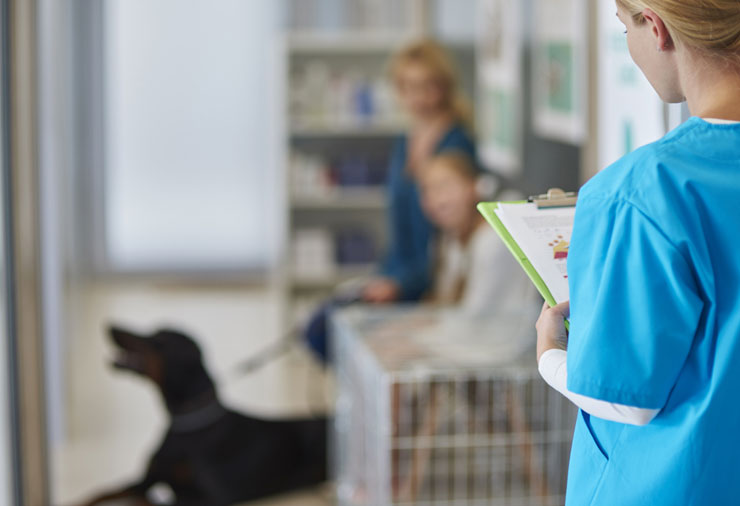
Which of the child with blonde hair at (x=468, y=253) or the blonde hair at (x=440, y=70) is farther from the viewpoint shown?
the blonde hair at (x=440, y=70)

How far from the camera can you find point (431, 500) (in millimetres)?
2643

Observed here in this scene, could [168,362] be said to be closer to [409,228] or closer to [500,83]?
[409,228]

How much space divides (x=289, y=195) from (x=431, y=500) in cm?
275

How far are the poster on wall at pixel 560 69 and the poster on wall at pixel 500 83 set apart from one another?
26 centimetres

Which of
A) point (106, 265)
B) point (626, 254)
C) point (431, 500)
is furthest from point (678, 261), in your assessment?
point (106, 265)

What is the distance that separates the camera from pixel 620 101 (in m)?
2.00

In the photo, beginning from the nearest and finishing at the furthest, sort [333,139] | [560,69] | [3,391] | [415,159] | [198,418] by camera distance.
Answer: [3,391] → [560,69] → [198,418] → [415,159] → [333,139]

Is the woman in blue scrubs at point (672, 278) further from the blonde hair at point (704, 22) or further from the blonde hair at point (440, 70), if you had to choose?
the blonde hair at point (440, 70)

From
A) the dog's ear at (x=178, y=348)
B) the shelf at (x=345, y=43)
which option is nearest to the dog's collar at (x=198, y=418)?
the dog's ear at (x=178, y=348)

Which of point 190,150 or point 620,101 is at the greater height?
point 620,101

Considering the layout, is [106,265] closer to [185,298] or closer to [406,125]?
[185,298]

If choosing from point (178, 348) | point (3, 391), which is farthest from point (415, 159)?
point (3, 391)

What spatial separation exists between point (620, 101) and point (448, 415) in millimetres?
951

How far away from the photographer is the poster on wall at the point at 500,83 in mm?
3633
